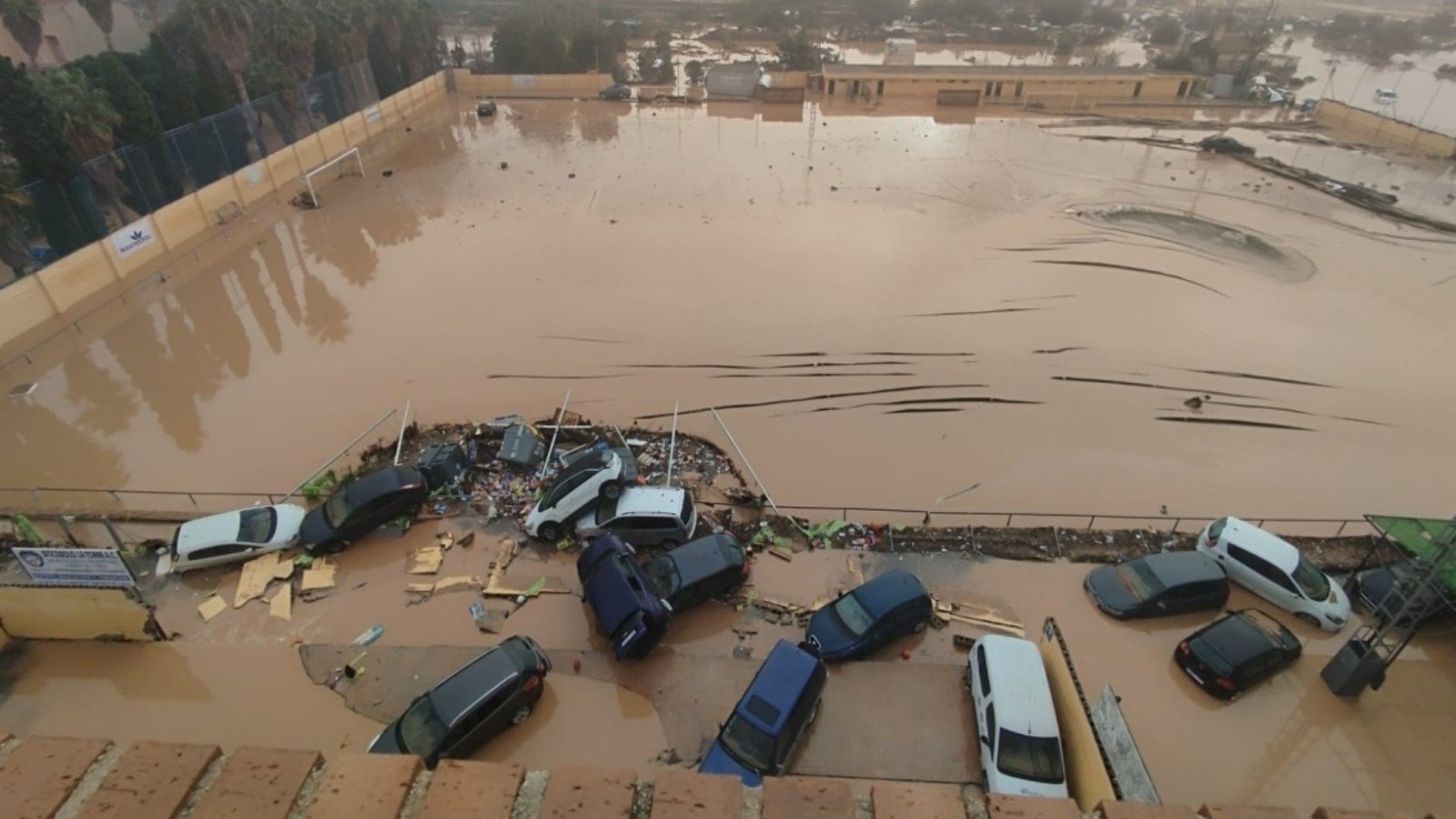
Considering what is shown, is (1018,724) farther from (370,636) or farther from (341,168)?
(341,168)

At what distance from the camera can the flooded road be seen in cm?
1384

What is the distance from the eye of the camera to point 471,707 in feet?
26.9

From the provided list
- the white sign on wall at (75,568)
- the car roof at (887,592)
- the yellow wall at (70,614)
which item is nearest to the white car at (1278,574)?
the car roof at (887,592)

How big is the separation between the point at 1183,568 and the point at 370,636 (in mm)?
12453


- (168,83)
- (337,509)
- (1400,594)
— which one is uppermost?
(168,83)

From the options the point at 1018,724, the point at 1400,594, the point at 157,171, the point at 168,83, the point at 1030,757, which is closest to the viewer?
the point at 1030,757

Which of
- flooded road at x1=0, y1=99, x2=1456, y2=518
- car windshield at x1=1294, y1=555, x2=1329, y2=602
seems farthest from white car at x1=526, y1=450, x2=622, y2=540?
car windshield at x1=1294, y1=555, x2=1329, y2=602

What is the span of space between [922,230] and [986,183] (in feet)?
23.7

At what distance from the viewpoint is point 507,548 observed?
11609mm

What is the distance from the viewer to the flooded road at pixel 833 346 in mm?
13844

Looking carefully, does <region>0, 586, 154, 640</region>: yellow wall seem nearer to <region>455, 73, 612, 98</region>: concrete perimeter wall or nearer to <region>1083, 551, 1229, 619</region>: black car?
<region>1083, 551, 1229, 619</region>: black car

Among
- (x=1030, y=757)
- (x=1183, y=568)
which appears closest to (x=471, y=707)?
(x=1030, y=757)

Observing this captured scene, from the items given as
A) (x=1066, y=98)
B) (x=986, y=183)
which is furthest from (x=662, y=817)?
(x=1066, y=98)

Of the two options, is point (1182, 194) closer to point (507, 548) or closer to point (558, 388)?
point (558, 388)
